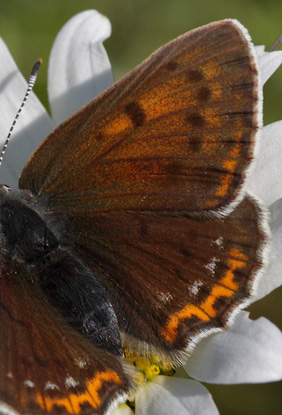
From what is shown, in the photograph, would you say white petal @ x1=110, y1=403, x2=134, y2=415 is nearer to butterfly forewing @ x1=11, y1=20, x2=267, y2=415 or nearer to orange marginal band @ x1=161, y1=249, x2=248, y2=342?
butterfly forewing @ x1=11, y1=20, x2=267, y2=415

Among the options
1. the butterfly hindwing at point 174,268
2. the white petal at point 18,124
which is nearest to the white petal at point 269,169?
the butterfly hindwing at point 174,268

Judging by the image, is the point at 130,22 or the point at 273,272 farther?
the point at 130,22

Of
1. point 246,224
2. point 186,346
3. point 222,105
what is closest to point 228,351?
point 186,346

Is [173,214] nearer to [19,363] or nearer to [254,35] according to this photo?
[19,363]

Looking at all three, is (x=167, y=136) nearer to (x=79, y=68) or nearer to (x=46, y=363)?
(x=46, y=363)

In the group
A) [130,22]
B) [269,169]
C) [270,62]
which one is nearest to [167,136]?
[269,169]

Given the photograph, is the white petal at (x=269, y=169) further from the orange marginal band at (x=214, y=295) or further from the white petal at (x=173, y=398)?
the white petal at (x=173, y=398)
